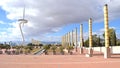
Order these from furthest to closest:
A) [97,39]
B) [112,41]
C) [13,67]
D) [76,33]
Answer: [97,39] < [112,41] < [76,33] < [13,67]

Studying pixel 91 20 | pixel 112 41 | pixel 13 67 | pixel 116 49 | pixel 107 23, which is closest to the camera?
pixel 13 67

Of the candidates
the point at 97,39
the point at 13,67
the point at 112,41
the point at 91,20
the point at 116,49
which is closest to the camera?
the point at 13,67

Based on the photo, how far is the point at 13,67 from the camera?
15.9 meters

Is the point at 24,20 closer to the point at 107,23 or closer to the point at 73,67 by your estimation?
the point at 107,23

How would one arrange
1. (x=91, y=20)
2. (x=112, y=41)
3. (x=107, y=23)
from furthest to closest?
(x=112, y=41), (x=91, y=20), (x=107, y=23)

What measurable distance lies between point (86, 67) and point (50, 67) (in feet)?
7.20

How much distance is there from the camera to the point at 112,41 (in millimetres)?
58219

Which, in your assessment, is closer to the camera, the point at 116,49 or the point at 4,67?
the point at 4,67

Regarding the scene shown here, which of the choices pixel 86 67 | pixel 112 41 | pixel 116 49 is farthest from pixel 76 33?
pixel 86 67

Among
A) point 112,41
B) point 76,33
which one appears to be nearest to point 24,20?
point 76,33

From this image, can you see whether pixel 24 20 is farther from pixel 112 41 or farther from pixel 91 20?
pixel 91 20

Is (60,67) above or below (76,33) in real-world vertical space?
below

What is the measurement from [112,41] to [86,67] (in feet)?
142

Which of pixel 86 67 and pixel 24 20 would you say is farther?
pixel 24 20
